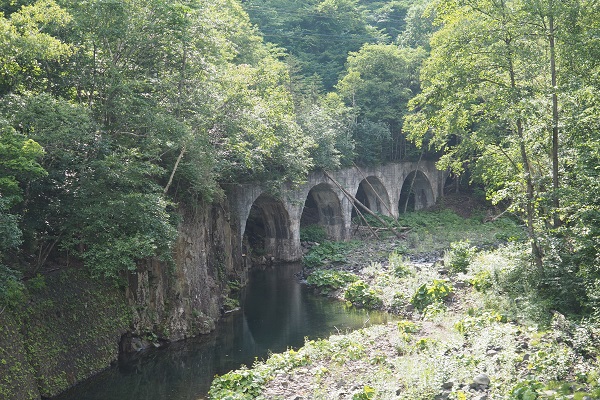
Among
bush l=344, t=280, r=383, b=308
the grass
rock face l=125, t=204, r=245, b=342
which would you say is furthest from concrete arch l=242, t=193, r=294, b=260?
the grass

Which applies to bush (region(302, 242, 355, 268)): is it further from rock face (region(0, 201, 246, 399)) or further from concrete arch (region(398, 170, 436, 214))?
concrete arch (region(398, 170, 436, 214))

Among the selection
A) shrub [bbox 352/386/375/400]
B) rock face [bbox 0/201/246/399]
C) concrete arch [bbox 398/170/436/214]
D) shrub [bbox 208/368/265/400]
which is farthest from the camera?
concrete arch [bbox 398/170/436/214]

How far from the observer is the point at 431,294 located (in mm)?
17547

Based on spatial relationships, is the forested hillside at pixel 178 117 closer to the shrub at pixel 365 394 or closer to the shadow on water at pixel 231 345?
the shadow on water at pixel 231 345

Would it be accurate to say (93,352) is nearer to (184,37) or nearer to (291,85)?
(184,37)

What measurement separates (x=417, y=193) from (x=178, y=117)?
2831 cm

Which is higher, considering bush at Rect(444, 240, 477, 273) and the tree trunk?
the tree trunk

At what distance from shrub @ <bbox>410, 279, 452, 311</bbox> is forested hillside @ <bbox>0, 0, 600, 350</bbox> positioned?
10.7ft

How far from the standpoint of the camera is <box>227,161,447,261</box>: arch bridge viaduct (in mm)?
27656

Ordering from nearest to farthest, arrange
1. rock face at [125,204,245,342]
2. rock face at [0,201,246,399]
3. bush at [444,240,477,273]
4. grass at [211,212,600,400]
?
grass at [211,212,600,400] < rock face at [0,201,246,399] < rock face at [125,204,245,342] < bush at [444,240,477,273]

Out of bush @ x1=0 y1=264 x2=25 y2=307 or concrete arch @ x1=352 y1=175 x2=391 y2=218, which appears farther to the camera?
concrete arch @ x1=352 y1=175 x2=391 y2=218

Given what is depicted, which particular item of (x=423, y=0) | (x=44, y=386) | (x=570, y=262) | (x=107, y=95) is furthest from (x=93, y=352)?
(x=423, y=0)

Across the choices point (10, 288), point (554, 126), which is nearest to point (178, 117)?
point (10, 288)

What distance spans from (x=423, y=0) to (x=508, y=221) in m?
21.9
